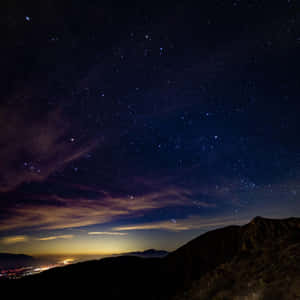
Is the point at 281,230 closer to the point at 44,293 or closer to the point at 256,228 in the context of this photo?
the point at 256,228

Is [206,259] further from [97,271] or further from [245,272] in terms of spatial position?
[245,272]

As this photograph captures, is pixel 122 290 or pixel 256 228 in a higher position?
pixel 256 228

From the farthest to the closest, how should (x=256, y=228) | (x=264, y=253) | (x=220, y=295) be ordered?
(x=256, y=228) < (x=264, y=253) < (x=220, y=295)

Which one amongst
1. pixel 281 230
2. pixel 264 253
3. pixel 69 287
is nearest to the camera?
pixel 264 253

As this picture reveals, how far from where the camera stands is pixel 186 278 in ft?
125

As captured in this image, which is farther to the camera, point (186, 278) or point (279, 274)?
point (186, 278)

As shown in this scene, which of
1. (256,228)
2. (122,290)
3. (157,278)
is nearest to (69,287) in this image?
(122,290)

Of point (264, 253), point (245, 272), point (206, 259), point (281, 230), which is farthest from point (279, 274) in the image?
point (206, 259)

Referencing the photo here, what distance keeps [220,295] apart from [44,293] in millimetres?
39610

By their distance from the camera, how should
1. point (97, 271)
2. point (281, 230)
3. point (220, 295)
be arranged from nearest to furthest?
point (220, 295)
point (281, 230)
point (97, 271)

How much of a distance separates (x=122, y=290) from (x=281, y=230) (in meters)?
26.0

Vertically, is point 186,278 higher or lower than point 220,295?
lower

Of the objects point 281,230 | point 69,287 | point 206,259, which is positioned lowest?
point 69,287

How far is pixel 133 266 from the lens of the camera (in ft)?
158
